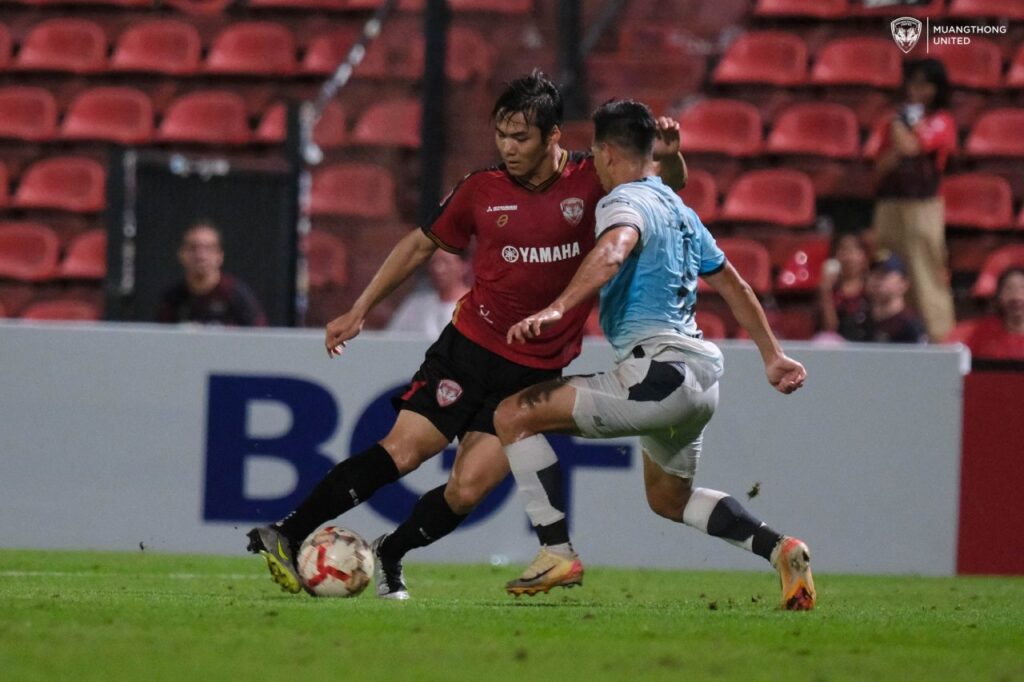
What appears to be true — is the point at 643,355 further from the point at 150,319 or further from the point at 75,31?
the point at 75,31

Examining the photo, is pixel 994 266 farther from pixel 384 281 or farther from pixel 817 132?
pixel 384 281

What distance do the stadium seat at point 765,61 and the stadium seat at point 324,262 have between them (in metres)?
3.96

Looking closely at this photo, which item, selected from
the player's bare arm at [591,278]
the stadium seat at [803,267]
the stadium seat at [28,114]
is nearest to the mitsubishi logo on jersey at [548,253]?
the player's bare arm at [591,278]

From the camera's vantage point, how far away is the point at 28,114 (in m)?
14.6

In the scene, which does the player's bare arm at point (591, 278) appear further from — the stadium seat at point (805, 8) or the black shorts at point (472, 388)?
the stadium seat at point (805, 8)

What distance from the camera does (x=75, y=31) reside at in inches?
593

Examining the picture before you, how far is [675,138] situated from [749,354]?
10.0 feet

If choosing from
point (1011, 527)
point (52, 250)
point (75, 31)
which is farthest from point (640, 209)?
point (75, 31)

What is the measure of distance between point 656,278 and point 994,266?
6914mm

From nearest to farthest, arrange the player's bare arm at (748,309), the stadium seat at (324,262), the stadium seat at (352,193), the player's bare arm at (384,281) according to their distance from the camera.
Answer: the player's bare arm at (748,309) → the player's bare arm at (384,281) → the stadium seat at (324,262) → the stadium seat at (352,193)

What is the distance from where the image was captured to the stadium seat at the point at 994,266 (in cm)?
1221

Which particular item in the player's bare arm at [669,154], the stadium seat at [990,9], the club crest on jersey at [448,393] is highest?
the stadium seat at [990,9]

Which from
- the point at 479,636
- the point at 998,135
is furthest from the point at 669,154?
the point at 998,135

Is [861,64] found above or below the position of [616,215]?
above
